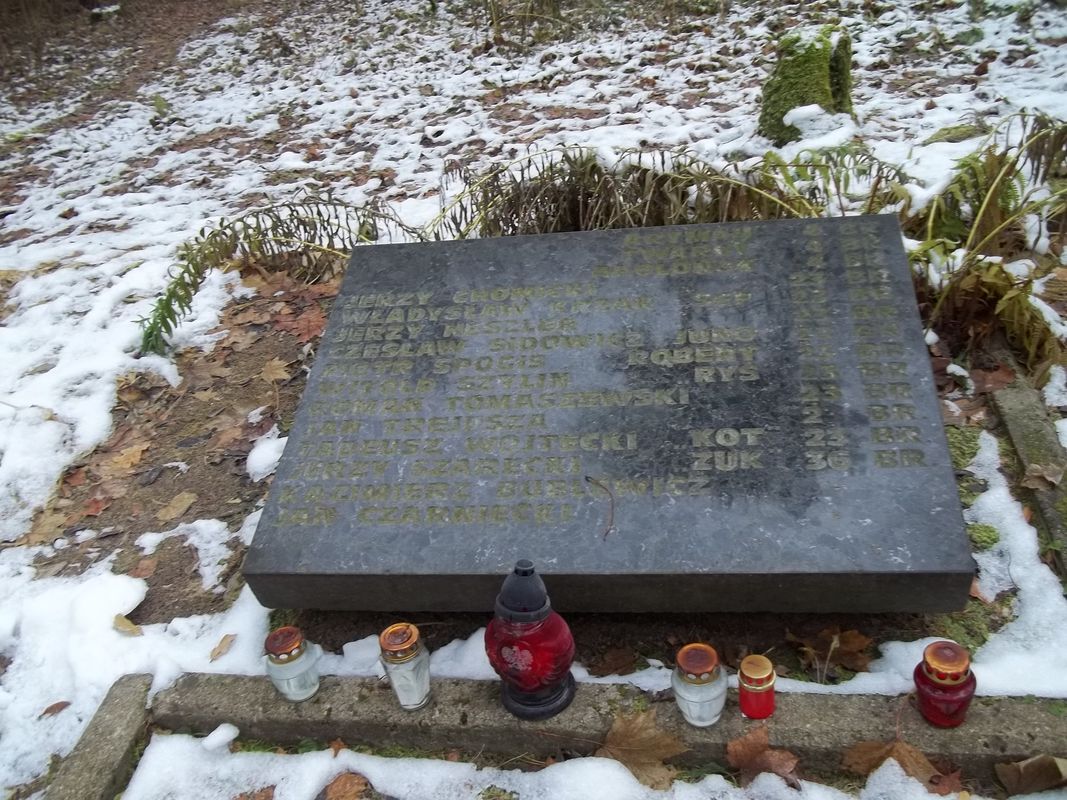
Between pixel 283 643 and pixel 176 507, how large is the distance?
1215 mm

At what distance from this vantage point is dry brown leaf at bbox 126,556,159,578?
9.04 feet

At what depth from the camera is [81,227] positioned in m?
5.36

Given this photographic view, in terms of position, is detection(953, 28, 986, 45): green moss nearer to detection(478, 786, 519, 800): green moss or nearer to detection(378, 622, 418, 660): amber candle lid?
detection(378, 622, 418, 660): amber candle lid

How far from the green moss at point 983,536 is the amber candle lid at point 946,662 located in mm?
719

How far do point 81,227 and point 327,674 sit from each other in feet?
14.6

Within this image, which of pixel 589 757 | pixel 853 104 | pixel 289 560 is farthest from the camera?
pixel 853 104

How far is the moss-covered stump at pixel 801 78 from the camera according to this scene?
15.0 feet

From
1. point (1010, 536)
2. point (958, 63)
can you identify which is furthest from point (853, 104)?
point (1010, 536)

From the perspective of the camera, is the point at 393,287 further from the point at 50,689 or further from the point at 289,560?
the point at 50,689

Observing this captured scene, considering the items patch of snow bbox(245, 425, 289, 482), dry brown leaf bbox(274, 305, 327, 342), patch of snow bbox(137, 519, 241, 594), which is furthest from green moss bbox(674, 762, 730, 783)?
dry brown leaf bbox(274, 305, 327, 342)

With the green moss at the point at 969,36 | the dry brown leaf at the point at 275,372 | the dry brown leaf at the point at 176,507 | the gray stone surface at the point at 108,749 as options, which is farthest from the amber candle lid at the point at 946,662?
the green moss at the point at 969,36

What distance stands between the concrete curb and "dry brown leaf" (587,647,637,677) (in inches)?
51.7

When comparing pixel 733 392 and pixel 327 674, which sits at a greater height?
pixel 733 392

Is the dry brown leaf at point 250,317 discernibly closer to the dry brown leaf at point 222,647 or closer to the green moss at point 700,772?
the dry brown leaf at point 222,647
